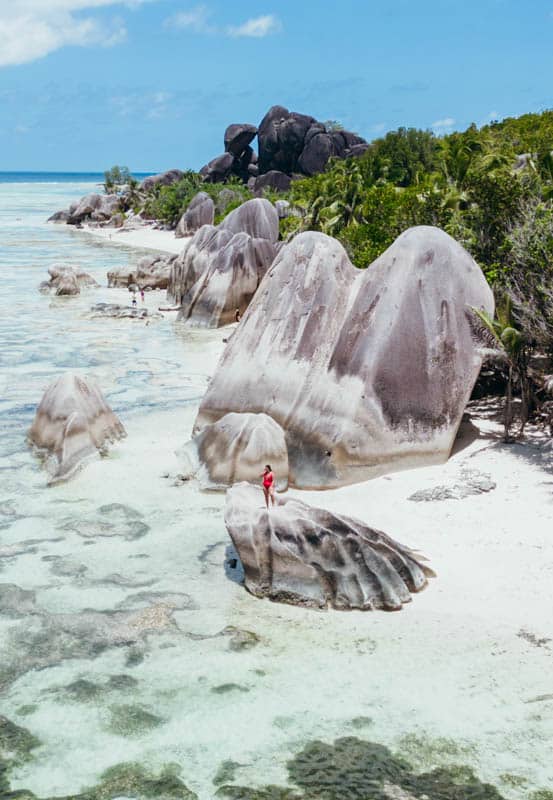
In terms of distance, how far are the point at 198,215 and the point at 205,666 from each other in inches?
2309

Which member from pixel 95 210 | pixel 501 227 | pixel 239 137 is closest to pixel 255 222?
pixel 501 227

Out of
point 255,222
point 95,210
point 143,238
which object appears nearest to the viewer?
point 255,222

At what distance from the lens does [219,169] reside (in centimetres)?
9962

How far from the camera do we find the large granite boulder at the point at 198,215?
66188 millimetres

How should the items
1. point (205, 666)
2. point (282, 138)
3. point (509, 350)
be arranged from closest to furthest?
1. point (205, 666)
2. point (509, 350)
3. point (282, 138)

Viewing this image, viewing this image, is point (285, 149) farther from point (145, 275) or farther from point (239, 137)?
point (145, 275)

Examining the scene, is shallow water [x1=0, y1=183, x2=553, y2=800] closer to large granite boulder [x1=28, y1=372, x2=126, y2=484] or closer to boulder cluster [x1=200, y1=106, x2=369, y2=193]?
large granite boulder [x1=28, y1=372, x2=126, y2=484]

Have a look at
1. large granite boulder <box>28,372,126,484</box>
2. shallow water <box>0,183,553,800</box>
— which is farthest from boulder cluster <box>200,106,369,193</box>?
shallow water <box>0,183,553,800</box>

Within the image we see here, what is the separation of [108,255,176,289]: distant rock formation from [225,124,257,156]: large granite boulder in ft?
186

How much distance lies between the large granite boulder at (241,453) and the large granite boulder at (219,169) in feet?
282

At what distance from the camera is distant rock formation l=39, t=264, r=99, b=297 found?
44.4 m

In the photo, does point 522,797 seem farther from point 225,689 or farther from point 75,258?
point 75,258

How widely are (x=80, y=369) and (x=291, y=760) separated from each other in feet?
66.8

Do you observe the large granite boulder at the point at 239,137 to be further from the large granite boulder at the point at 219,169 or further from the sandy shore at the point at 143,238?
the sandy shore at the point at 143,238
